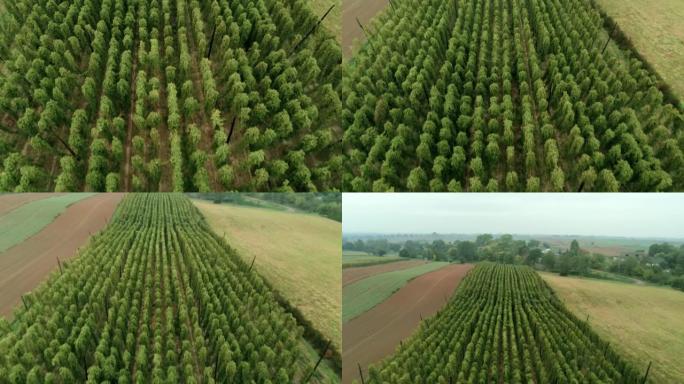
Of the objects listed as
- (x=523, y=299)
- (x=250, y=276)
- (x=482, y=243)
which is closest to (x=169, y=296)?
(x=250, y=276)

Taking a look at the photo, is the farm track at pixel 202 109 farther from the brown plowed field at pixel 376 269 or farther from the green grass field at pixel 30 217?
the brown plowed field at pixel 376 269

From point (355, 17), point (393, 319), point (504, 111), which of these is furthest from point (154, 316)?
point (355, 17)

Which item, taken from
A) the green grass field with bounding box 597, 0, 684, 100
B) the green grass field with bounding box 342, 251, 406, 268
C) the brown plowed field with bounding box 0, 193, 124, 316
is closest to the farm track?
the brown plowed field with bounding box 0, 193, 124, 316

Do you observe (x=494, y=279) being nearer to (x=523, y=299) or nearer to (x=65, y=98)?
(x=523, y=299)

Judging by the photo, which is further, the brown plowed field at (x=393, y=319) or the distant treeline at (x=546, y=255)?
the brown plowed field at (x=393, y=319)

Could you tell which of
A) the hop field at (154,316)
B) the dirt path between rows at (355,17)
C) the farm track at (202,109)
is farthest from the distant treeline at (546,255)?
the dirt path between rows at (355,17)

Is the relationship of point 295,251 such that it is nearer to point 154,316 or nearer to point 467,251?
point 154,316

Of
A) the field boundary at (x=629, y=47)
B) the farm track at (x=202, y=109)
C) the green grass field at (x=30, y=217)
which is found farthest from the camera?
the field boundary at (x=629, y=47)
